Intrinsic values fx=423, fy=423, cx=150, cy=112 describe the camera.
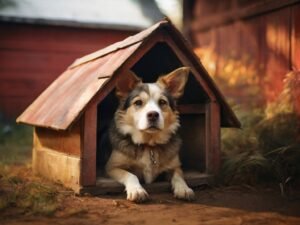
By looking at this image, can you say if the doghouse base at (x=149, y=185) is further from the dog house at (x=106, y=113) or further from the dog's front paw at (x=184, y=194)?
the dog's front paw at (x=184, y=194)

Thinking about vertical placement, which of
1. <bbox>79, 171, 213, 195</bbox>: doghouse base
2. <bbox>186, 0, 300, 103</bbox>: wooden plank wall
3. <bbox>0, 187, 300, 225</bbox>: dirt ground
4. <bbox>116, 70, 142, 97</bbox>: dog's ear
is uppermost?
<bbox>186, 0, 300, 103</bbox>: wooden plank wall

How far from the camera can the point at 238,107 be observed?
7184mm

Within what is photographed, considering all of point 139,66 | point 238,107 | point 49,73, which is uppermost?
point 49,73

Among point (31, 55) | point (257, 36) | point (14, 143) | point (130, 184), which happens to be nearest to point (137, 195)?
point (130, 184)

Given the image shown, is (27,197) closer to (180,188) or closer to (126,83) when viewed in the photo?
(180,188)

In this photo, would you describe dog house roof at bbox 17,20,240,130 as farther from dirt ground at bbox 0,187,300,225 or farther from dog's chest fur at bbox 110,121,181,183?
dirt ground at bbox 0,187,300,225

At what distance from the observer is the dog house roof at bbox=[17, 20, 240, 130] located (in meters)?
4.39

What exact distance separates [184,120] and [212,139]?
87 centimetres

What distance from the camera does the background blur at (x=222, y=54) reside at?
5363 mm

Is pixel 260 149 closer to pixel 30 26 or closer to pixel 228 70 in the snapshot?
pixel 228 70

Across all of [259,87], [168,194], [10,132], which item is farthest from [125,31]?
[168,194]

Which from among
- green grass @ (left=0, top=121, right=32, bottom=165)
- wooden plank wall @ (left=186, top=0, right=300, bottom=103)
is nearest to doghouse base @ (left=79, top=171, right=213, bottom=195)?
green grass @ (left=0, top=121, right=32, bottom=165)

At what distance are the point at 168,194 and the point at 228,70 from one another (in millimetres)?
4474

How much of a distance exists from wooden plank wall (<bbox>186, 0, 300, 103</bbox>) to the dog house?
6.97 feet
